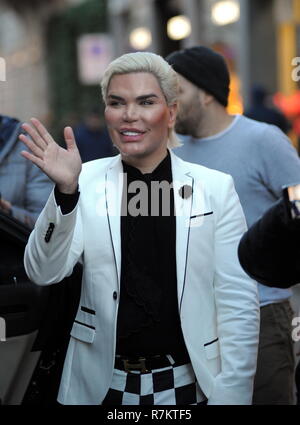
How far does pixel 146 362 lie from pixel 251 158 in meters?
1.33

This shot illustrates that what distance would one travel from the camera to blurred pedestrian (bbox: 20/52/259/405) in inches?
122

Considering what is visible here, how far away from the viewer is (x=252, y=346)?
3209 millimetres

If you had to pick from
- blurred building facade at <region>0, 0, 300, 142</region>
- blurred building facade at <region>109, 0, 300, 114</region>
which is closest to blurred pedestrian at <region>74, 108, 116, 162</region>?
blurred building facade at <region>0, 0, 300, 142</region>

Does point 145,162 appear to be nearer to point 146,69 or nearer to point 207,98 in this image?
point 146,69

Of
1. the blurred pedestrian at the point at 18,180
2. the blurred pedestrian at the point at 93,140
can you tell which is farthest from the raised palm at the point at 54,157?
the blurred pedestrian at the point at 93,140

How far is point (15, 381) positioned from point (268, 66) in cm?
1280

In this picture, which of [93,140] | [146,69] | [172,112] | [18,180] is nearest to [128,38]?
[93,140]

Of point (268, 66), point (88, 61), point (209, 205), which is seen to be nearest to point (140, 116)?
point (209, 205)

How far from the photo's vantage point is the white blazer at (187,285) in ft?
10.2

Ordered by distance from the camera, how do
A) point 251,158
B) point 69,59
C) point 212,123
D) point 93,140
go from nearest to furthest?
point 251,158 → point 212,123 → point 93,140 → point 69,59

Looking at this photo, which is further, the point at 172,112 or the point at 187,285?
the point at 172,112

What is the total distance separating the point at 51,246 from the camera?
3.00 meters

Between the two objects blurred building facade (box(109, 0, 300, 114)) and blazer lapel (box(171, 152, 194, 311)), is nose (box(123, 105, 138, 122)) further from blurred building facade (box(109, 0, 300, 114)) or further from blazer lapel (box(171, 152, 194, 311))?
blurred building facade (box(109, 0, 300, 114))
